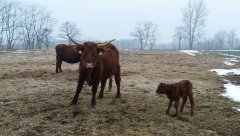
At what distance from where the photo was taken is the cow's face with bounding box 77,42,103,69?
8852 millimetres

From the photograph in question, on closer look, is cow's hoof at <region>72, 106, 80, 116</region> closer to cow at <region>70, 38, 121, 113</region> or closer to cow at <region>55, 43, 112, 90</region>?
cow at <region>70, 38, 121, 113</region>

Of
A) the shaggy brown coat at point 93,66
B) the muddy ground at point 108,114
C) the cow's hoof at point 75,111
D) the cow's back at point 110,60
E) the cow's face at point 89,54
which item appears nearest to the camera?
the muddy ground at point 108,114

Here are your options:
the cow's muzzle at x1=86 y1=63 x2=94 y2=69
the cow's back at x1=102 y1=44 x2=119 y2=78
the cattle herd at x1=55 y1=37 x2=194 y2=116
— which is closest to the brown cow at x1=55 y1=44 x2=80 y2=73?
the cow's back at x1=102 y1=44 x2=119 y2=78

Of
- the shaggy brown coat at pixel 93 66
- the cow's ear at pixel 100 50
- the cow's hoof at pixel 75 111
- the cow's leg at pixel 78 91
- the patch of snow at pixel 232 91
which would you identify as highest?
the cow's ear at pixel 100 50

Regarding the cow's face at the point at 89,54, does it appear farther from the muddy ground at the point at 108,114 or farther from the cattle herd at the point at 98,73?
the muddy ground at the point at 108,114

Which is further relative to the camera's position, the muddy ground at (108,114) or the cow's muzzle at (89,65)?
the cow's muzzle at (89,65)

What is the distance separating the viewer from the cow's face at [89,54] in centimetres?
885

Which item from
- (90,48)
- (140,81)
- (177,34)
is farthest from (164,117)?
(177,34)

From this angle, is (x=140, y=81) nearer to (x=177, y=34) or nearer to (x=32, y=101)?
(x=32, y=101)

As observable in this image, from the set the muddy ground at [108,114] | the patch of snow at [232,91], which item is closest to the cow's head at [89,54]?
the muddy ground at [108,114]

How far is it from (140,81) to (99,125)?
25.5ft

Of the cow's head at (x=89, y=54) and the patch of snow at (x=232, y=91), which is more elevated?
the cow's head at (x=89, y=54)

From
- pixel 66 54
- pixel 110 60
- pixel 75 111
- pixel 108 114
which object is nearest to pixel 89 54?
pixel 75 111

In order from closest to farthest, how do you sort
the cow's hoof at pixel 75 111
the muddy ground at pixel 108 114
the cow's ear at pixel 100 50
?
1. the muddy ground at pixel 108 114
2. the cow's hoof at pixel 75 111
3. the cow's ear at pixel 100 50
